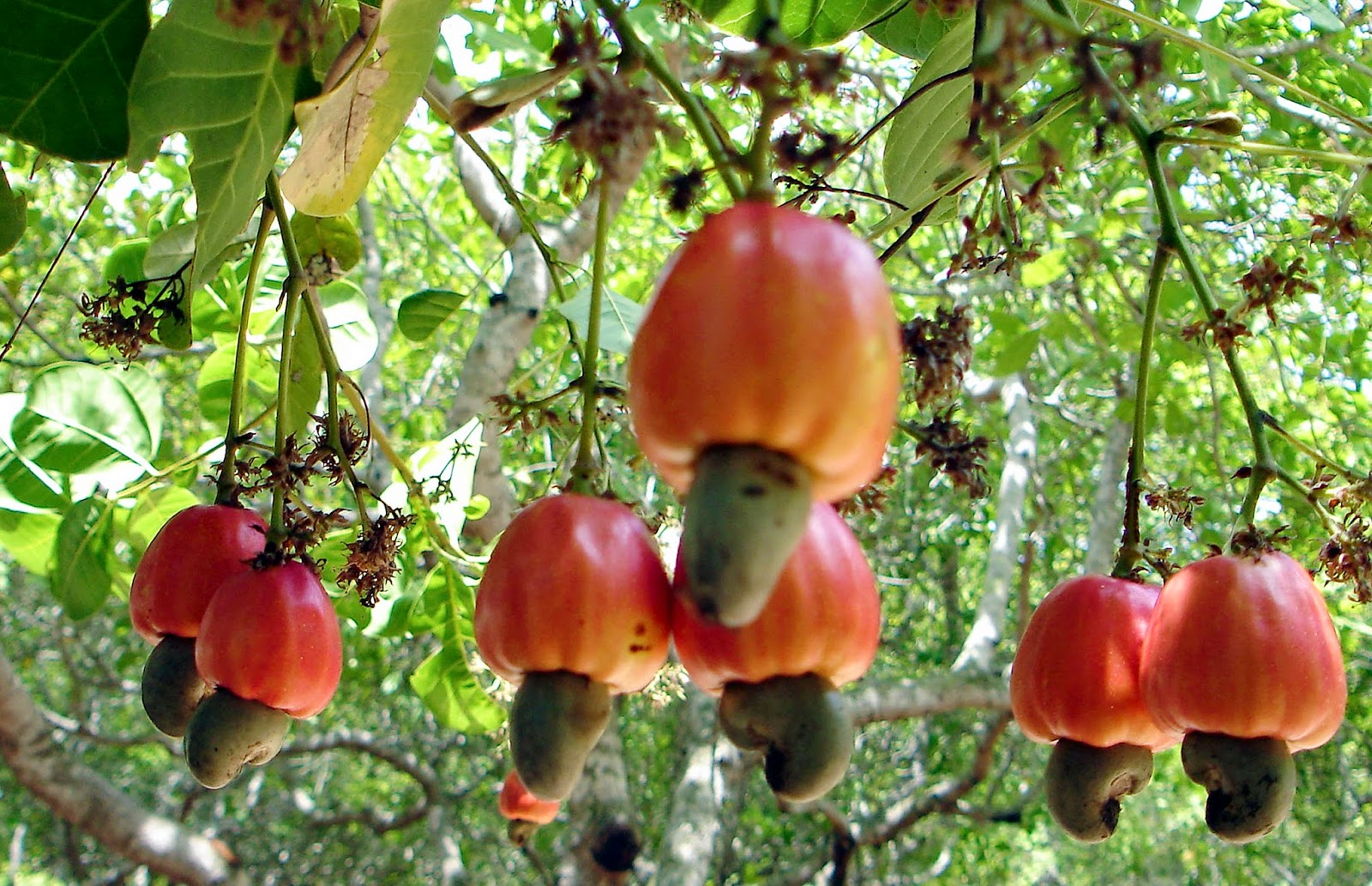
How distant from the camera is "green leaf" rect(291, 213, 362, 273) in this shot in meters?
1.17

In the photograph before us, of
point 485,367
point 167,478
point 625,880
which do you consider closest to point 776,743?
point 167,478

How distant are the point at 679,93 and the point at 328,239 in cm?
73

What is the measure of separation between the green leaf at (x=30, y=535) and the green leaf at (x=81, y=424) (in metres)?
0.10

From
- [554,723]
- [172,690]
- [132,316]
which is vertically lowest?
[172,690]

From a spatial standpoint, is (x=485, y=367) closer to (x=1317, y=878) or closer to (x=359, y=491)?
(x=359, y=491)

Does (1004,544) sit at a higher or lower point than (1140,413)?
higher

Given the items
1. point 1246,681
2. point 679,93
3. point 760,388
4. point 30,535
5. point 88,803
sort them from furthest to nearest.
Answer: point 88,803, point 30,535, point 1246,681, point 679,93, point 760,388

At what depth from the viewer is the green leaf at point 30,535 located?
1.29 m

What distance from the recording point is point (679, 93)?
55 cm

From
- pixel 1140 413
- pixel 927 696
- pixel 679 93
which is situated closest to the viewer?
pixel 679 93

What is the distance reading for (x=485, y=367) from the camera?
2.81 metres

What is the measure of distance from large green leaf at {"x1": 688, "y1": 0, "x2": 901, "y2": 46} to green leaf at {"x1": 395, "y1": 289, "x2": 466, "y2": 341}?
64 cm

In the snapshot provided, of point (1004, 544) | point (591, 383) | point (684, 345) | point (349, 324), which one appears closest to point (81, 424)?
point (349, 324)

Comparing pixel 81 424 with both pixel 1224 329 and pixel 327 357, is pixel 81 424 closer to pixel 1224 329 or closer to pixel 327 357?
pixel 327 357
